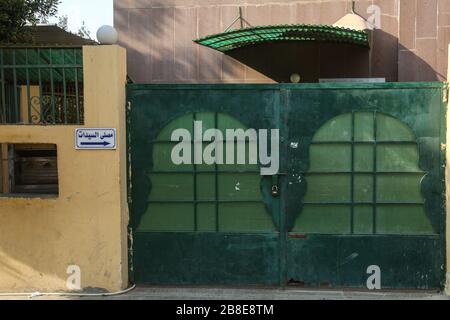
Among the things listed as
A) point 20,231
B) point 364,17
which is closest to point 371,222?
point 20,231

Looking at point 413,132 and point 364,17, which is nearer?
point 413,132

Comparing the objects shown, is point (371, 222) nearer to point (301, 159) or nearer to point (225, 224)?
point (301, 159)

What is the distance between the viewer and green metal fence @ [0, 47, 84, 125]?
5.07 metres

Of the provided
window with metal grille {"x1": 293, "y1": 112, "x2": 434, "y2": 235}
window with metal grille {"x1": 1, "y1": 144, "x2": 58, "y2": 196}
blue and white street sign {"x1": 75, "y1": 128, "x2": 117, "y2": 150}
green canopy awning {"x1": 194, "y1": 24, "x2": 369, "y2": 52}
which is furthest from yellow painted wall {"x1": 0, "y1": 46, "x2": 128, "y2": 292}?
green canopy awning {"x1": 194, "y1": 24, "x2": 369, "y2": 52}

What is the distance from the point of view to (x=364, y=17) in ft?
26.3

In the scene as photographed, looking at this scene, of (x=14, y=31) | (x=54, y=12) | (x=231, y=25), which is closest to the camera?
(x=14, y=31)

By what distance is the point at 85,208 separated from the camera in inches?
198

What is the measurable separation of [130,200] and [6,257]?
1.40 m

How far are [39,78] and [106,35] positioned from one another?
2.67 ft

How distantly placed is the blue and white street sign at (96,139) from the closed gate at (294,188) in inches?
9.8

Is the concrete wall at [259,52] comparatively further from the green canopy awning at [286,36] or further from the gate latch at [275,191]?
the gate latch at [275,191]

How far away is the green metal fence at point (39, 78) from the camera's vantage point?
5.07 m

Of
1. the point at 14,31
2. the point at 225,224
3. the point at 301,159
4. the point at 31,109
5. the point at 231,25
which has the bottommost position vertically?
the point at 225,224

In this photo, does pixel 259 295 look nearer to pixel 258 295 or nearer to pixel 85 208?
pixel 258 295
